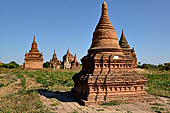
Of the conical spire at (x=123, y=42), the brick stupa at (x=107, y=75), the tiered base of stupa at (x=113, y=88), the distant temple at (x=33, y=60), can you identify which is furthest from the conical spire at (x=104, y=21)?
the distant temple at (x=33, y=60)

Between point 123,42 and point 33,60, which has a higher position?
point 123,42

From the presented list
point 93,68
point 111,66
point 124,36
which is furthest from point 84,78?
point 124,36

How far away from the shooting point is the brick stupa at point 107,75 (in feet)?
34.6

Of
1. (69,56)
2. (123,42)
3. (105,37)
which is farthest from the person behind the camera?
(69,56)

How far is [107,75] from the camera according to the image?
10.8 m

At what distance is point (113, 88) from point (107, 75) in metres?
0.83

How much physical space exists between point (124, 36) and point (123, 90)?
20.4m

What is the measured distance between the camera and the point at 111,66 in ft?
37.7

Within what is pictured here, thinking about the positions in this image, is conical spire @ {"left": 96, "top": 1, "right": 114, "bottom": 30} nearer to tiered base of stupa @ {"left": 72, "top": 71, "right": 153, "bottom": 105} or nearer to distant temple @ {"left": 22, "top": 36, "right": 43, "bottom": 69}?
tiered base of stupa @ {"left": 72, "top": 71, "right": 153, "bottom": 105}

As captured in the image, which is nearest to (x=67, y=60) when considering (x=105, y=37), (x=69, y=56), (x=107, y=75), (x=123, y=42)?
(x=69, y=56)

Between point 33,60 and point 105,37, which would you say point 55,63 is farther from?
point 105,37

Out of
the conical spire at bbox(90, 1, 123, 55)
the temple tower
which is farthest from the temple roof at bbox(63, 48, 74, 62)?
the conical spire at bbox(90, 1, 123, 55)

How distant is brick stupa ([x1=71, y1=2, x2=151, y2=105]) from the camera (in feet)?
34.6

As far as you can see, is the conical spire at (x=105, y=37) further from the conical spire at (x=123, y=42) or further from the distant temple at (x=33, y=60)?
the distant temple at (x=33, y=60)
